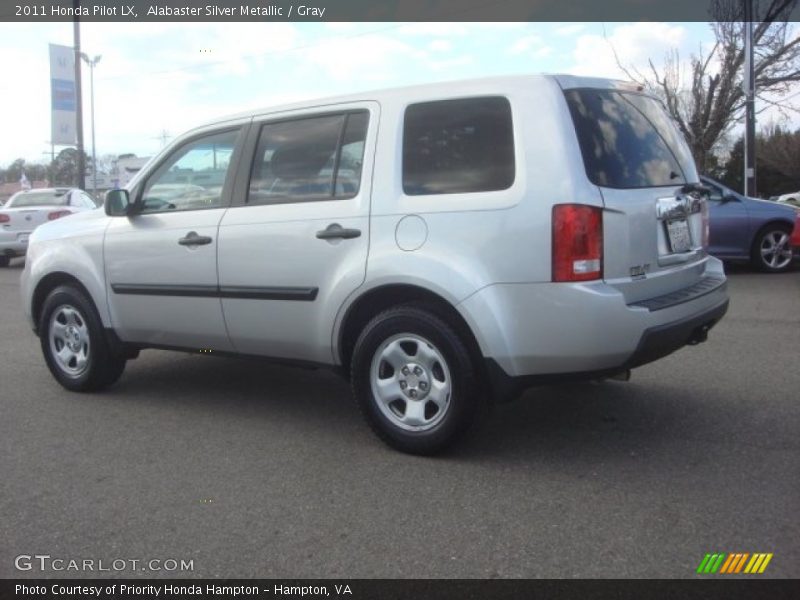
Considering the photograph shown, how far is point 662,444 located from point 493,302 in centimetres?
133

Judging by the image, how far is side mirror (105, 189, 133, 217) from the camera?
5.12 m

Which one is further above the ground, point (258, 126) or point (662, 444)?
point (258, 126)

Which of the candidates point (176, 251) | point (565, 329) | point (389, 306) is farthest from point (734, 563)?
point (176, 251)

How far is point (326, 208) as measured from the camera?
4.26 metres

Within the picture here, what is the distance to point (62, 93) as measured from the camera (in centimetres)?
3209

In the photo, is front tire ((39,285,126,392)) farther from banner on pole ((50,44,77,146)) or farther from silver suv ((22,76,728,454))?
banner on pole ((50,44,77,146))

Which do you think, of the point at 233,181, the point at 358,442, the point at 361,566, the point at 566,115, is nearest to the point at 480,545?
the point at 361,566

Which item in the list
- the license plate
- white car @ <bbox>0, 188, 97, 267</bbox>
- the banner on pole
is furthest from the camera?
the banner on pole

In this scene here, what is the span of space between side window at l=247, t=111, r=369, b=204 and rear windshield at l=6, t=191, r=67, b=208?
41.8ft

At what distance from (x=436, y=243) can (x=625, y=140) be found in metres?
1.10

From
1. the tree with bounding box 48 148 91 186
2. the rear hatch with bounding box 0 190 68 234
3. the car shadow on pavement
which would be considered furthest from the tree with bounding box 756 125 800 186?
the tree with bounding box 48 148 91 186

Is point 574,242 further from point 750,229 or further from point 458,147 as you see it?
point 750,229

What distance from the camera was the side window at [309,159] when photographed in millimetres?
4277
